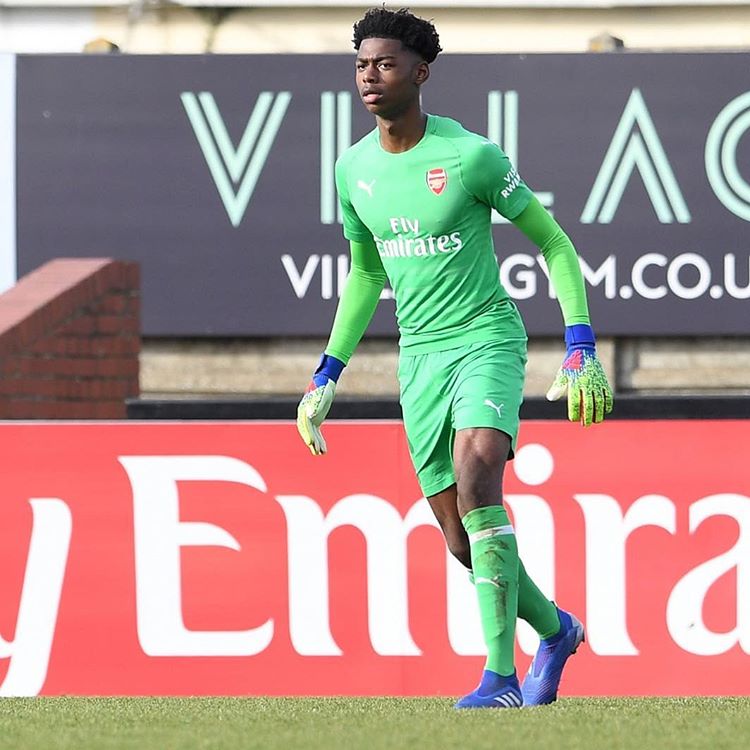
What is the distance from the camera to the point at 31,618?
7.68m

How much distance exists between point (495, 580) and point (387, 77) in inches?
60.6

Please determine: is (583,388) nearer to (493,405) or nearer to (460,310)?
(493,405)

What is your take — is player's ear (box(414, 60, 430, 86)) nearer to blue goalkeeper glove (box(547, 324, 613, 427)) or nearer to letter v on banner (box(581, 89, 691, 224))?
blue goalkeeper glove (box(547, 324, 613, 427))

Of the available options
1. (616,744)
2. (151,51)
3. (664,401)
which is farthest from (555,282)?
(151,51)

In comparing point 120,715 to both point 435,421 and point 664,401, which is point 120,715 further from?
point 664,401

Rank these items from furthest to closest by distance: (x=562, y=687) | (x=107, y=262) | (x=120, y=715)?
1. (x=107, y=262)
2. (x=562, y=687)
3. (x=120, y=715)

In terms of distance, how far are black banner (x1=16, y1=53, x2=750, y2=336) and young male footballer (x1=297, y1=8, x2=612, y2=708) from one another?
19.3ft

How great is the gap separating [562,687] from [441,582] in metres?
0.65

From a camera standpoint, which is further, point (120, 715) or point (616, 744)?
point (120, 715)

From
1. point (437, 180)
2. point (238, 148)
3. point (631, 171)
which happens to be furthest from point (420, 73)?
point (238, 148)

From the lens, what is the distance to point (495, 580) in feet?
18.1

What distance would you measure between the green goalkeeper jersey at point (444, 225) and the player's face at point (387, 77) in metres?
0.15

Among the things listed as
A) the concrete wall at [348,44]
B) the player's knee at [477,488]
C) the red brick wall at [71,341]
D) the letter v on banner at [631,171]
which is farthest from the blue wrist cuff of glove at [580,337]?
the concrete wall at [348,44]

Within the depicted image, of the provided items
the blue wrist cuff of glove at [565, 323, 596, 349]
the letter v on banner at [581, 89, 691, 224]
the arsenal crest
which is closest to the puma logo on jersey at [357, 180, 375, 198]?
the arsenal crest
